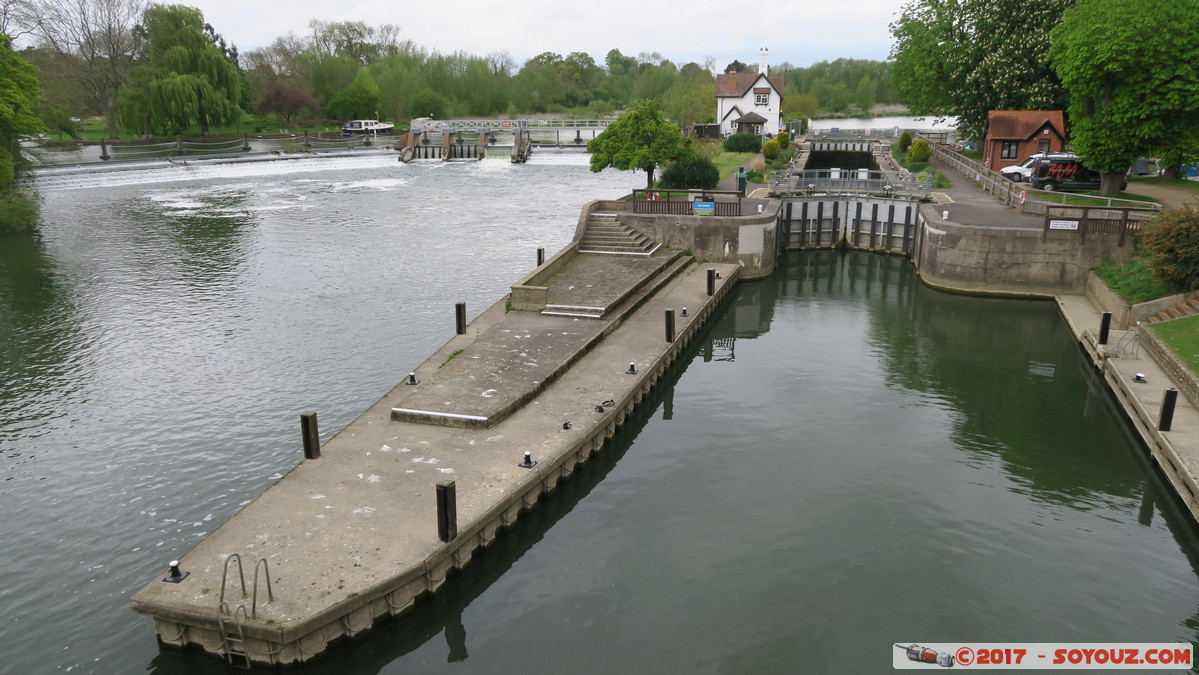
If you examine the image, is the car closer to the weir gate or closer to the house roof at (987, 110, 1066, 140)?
the house roof at (987, 110, 1066, 140)

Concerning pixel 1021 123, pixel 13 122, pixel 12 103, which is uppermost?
pixel 12 103

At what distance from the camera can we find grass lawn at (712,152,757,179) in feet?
216

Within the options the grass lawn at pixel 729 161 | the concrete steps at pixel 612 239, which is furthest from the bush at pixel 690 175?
the concrete steps at pixel 612 239

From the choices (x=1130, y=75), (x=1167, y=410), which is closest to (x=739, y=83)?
(x=1130, y=75)

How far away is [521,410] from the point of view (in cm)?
2216

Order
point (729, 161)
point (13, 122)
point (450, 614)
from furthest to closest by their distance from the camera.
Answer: point (729, 161)
point (13, 122)
point (450, 614)

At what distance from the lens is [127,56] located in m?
102

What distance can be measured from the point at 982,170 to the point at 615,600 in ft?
160

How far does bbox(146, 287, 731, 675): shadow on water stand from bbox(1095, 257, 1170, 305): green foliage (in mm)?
22435

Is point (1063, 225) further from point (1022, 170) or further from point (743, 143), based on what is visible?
point (743, 143)

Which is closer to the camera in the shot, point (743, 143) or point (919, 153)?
point (919, 153)

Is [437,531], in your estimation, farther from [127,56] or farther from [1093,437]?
[127,56]

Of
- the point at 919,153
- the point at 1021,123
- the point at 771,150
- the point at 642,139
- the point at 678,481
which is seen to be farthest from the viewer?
the point at 771,150

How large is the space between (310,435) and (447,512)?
5169 mm
